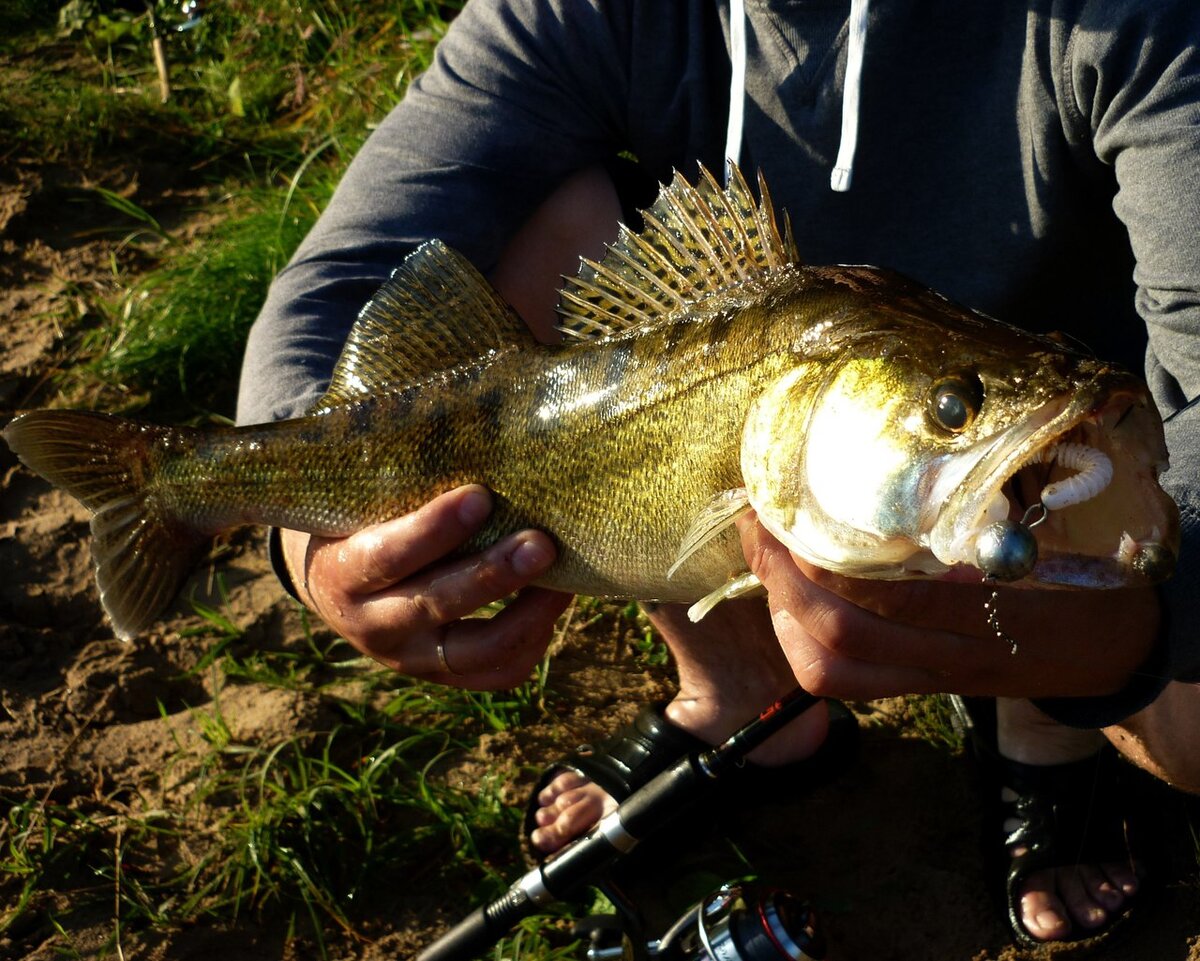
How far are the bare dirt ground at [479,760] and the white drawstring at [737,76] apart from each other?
1381 millimetres

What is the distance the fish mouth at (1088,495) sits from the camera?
1.38 meters

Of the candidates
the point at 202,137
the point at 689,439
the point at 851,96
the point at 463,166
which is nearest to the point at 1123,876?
the point at 689,439

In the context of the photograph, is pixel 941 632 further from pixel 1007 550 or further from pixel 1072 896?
pixel 1072 896

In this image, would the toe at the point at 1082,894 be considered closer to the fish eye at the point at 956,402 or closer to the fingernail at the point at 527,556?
the fingernail at the point at 527,556

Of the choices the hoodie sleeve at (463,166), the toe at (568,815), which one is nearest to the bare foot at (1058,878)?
the toe at (568,815)

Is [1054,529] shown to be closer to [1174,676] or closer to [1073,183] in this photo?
[1174,676]

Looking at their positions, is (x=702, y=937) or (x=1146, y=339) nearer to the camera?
(x=702, y=937)

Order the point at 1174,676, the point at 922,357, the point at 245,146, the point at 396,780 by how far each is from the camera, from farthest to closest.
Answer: the point at 245,146 < the point at 396,780 < the point at 1174,676 < the point at 922,357

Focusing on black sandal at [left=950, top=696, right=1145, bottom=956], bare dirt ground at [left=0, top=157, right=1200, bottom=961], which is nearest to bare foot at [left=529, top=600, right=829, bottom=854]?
bare dirt ground at [left=0, top=157, right=1200, bottom=961]

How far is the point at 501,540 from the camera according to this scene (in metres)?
2.18

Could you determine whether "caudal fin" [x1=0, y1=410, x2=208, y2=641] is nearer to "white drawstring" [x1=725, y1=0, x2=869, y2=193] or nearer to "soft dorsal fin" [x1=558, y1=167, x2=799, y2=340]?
"soft dorsal fin" [x1=558, y1=167, x2=799, y2=340]

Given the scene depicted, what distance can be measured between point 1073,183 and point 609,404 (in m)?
1.27

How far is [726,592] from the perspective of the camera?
189 cm

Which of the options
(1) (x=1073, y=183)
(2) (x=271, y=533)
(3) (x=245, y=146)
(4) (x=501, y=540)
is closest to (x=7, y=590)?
(2) (x=271, y=533)
